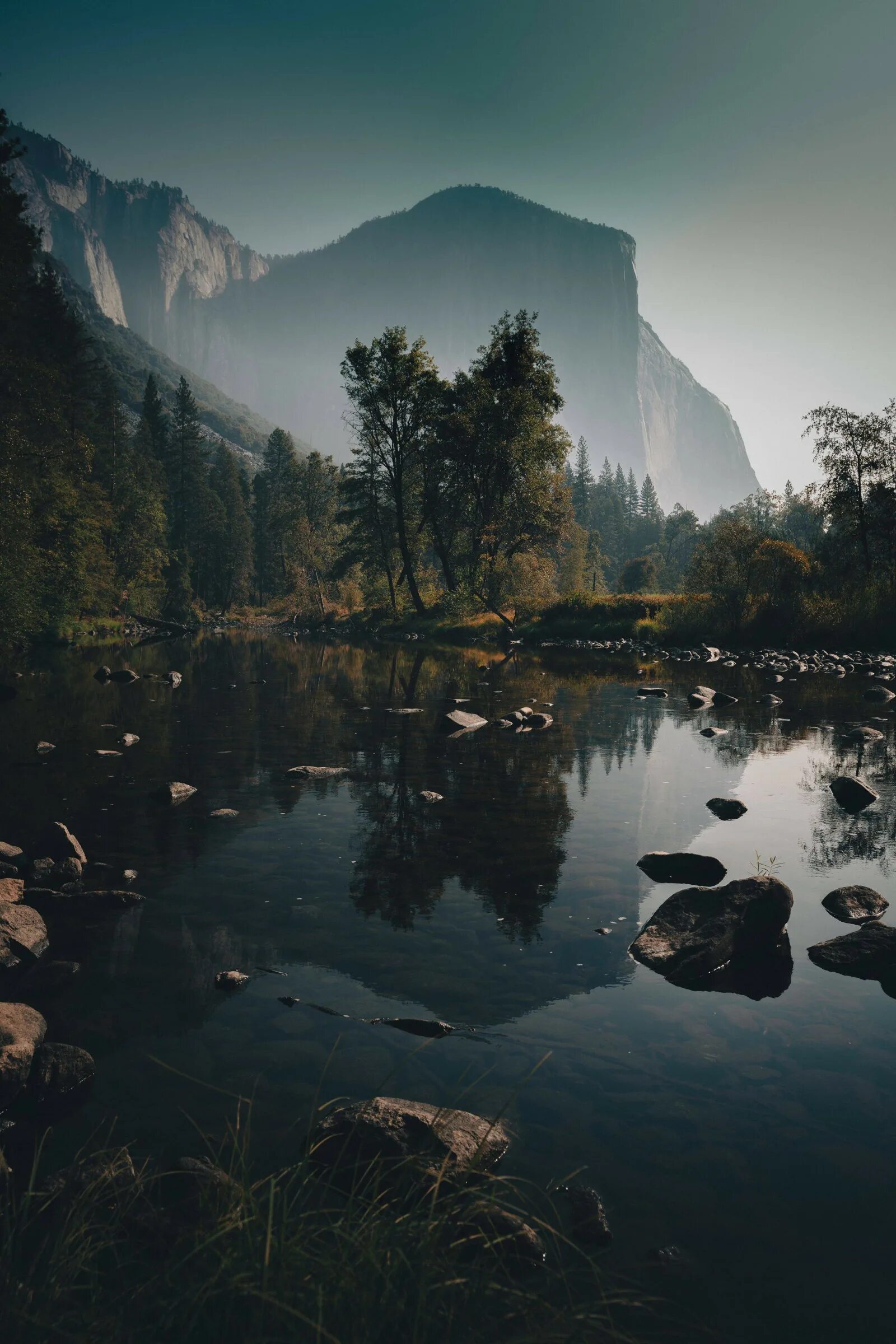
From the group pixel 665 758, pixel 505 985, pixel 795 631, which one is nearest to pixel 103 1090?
pixel 505 985

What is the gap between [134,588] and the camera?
2544 inches

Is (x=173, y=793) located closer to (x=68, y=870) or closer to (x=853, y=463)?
(x=68, y=870)

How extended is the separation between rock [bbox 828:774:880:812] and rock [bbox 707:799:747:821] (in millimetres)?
1681

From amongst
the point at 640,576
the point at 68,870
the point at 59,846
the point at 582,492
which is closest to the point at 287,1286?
the point at 68,870

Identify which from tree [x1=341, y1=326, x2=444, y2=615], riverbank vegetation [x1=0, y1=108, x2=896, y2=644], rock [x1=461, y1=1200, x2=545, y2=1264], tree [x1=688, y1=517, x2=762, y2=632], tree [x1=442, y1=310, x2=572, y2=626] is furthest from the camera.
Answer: tree [x1=341, y1=326, x2=444, y2=615]

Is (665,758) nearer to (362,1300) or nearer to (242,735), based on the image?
(242,735)

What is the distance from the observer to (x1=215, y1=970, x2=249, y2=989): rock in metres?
6.00

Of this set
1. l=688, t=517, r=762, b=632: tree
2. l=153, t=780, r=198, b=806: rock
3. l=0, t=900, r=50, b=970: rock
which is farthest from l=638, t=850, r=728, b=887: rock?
l=688, t=517, r=762, b=632: tree

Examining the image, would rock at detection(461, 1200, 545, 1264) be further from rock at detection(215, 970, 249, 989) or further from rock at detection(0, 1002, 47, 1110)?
rock at detection(215, 970, 249, 989)

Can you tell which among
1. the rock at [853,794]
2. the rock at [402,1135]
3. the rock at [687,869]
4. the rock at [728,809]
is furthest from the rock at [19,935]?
the rock at [853,794]

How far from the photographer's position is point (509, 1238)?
10.4 ft

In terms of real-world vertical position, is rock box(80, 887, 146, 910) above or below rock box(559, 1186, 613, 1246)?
above

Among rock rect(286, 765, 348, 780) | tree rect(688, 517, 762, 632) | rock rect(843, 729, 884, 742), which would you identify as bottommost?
rock rect(286, 765, 348, 780)

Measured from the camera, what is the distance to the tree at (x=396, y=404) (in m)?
49.6
